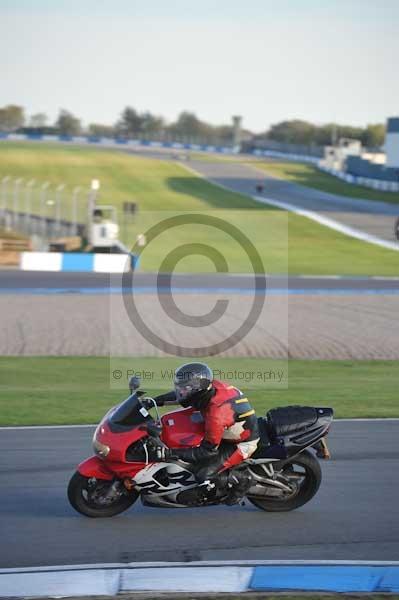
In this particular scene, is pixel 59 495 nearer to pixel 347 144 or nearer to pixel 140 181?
pixel 140 181

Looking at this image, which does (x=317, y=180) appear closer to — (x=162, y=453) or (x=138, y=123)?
(x=162, y=453)

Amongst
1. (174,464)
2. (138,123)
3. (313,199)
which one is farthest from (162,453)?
(138,123)

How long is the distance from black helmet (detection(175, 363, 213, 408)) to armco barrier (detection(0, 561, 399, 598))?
1539 mm

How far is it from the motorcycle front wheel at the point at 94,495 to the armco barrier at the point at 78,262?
1106 inches

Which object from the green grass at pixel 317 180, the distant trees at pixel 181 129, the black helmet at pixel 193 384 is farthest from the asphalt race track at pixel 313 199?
the distant trees at pixel 181 129

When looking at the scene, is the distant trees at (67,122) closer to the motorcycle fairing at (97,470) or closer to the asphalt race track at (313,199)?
the asphalt race track at (313,199)

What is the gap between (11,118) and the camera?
169875mm

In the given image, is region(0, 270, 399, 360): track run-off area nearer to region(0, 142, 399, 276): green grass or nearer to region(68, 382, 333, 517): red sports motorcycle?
region(0, 142, 399, 276): green grass

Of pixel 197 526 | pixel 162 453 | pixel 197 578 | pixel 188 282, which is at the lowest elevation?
pixel 188 282

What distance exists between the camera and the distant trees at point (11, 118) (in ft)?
521

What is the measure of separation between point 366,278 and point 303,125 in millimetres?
150998

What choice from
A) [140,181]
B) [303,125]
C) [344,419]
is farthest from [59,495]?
[303,125]

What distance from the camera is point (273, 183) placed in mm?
84125

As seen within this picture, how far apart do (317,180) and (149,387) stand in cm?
7452
